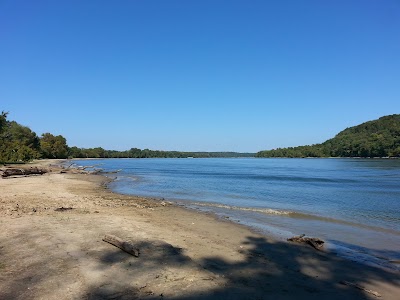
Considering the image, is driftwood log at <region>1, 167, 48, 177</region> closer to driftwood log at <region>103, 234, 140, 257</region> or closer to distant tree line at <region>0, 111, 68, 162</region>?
distant tree line at <region>0, 111, 68, 162</region>

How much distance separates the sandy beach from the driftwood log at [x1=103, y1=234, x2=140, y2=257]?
12 cm

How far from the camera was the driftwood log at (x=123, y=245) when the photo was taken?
27.8 ft

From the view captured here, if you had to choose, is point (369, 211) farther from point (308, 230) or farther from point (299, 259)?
point (299, 259)

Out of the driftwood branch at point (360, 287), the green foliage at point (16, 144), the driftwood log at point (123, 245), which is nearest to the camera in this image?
the driftwood branch at point (360, 287)

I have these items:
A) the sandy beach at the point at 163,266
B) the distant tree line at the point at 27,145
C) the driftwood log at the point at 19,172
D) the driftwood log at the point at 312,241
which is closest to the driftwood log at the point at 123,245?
the sandy beach at the point at 163,266

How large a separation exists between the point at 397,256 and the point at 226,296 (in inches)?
310

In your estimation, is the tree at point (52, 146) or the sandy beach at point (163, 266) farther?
the tree at point (52, 146)

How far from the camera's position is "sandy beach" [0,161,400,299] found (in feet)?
21.4

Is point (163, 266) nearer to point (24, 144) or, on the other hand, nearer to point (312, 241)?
point (312, 241)

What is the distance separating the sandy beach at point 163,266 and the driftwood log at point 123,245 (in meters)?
0.12

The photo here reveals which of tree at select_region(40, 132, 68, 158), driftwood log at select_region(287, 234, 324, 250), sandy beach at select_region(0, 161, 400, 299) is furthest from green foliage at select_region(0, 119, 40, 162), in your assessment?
driftwood log at select_region(287, 234, 324, 250)

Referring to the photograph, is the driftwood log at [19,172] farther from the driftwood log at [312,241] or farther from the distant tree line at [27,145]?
the driftwood log at [312,241]

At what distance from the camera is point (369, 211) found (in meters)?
21.6

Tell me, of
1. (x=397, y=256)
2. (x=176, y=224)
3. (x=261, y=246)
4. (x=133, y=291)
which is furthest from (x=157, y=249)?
(x=397, y=256)
